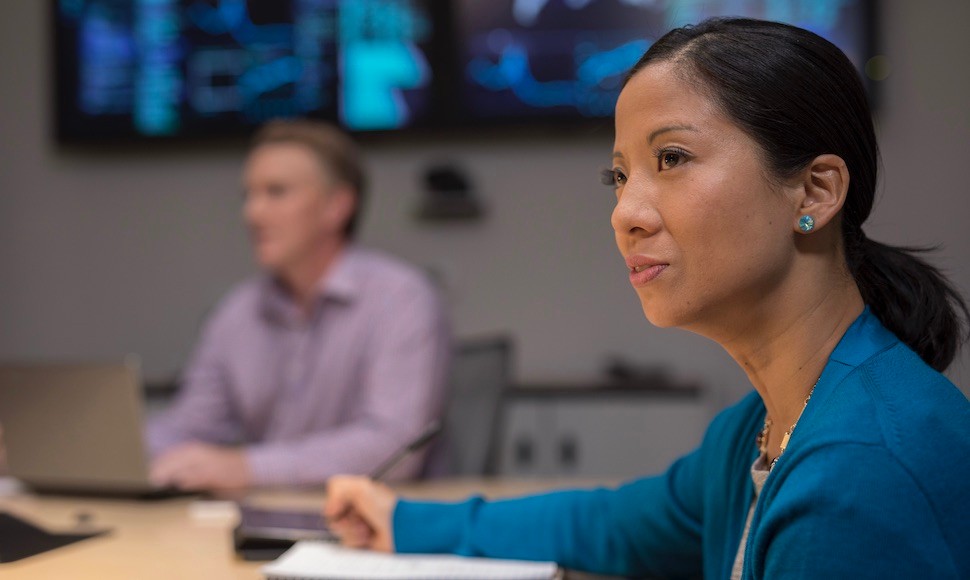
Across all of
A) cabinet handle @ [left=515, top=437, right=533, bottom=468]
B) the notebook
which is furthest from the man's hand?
cabinet handle @ [left=515, top=437, right=533, bottom=468]

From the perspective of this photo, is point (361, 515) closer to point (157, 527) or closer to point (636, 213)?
point (157, 527)

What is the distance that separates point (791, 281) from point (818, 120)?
15 centimetres

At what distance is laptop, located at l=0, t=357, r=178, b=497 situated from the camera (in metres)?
1.62

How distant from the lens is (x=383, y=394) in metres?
2.12

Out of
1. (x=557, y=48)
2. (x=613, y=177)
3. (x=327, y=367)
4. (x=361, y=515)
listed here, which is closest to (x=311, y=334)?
(x=327, y=367)

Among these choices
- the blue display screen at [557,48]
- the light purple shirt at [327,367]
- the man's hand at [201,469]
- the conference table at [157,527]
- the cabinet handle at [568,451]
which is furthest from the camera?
the blue display screen at [557,48]

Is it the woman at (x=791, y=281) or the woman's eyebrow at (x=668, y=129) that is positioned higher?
the woman's eyebrow at (x=668, y=129)

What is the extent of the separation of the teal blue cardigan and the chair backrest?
0.97m

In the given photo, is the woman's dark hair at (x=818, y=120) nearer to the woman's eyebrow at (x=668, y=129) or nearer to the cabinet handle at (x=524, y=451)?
the woman's eyebrow at (x=668, y=129)

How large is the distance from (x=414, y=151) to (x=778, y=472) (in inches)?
109

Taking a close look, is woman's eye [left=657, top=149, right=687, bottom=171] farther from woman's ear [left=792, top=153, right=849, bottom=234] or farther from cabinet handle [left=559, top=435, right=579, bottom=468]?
cabinet handle [left=559, top=435, right=579, bottom=468]

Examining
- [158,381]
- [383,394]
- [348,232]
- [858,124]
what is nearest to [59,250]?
[158,381]

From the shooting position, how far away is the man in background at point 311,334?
2.19m

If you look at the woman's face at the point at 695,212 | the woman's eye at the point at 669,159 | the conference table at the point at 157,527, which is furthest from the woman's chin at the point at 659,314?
the conference table at the point at 157,527
